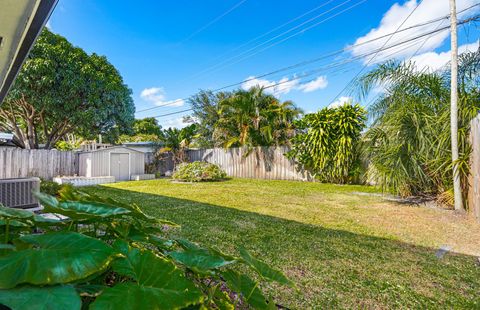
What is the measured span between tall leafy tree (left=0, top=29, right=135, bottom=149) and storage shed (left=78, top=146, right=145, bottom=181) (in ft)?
5.78

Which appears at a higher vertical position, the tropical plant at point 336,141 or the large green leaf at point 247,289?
the tropical plant at point 336,141

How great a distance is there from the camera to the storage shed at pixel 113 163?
1141 centimetres

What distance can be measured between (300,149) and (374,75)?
14.5ft

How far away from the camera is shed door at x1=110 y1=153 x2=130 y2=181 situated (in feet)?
39.3

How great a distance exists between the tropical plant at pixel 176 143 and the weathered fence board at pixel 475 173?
12.3 metres

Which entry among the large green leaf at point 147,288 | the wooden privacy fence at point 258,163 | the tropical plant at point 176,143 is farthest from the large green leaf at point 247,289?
the tropical plant at point 176,143

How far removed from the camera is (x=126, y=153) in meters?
12.5

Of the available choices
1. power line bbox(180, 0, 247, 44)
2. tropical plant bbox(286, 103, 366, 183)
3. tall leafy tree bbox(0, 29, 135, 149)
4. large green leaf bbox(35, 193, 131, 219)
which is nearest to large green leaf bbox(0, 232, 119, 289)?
large green leaf bbox(35, 193, 131, 219)

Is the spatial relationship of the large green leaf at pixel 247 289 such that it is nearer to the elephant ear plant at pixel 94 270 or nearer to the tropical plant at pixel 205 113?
the elephant ear plant at pixel 94 270

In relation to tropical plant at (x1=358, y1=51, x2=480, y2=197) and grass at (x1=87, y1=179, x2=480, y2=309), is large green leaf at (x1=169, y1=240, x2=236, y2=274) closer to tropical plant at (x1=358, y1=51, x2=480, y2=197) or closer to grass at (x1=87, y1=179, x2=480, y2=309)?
grass at (x1=87, y1=179, x2=480, y2=309)

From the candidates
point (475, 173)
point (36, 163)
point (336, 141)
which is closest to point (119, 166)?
point (36, 163)

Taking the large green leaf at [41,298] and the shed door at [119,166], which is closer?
the large green leaf at [41,298]

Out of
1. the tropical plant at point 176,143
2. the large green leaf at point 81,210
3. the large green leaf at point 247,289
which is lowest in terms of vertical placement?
the large green leaf at point 247,289

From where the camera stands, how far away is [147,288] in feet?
1.68
